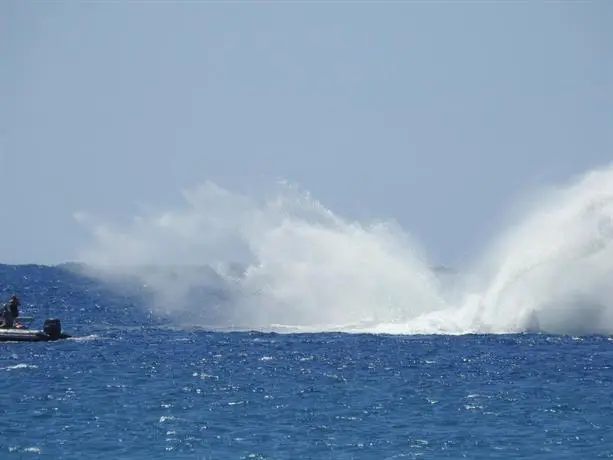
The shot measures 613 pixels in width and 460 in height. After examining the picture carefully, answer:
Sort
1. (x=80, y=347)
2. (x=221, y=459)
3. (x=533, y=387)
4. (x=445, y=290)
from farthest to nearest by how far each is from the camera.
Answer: (x=445, y=290) → (x=80, y=347) → (x=533, y=387) → (x=221, y=459)

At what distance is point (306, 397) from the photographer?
4328 centimetres

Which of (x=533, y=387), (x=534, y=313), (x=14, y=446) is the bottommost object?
(x=14, y=446)

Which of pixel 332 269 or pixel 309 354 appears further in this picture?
pixel 332 269

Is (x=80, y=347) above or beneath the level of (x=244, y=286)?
beneath

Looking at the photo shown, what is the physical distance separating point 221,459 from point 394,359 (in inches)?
917

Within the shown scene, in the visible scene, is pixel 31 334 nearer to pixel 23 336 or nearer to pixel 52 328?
pixel 23 336

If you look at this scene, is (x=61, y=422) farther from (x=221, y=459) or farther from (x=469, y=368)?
(x=469, y=368)

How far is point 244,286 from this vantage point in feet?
273

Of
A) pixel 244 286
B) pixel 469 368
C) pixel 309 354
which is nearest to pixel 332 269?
pixel 244 286

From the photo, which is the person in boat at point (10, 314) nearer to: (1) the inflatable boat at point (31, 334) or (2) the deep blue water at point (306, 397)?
(1) the inflatable boat at point (31, 334)

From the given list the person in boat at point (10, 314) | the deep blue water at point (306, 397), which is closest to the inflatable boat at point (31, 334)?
the person in boat at point (10, 314)

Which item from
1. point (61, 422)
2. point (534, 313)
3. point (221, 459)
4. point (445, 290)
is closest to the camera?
point (221, 459)

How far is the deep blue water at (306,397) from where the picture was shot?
113 feet

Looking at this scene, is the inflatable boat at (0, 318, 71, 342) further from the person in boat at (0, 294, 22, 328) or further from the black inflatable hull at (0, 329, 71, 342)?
the person in boat at (0, 294, 22, 328)
